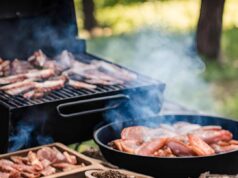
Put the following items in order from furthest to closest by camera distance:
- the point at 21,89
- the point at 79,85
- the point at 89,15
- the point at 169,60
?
1. the point at 89,15
2. the point at 169,60
3. the point at 79,85
4. the point at 21,89

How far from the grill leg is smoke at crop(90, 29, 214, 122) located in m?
4.81

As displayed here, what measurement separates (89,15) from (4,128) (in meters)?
10.1

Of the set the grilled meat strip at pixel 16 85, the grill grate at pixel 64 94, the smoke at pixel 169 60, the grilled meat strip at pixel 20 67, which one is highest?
the grilled meat strip at pixel 20 67

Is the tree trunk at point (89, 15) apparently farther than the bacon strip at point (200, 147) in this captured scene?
Yes

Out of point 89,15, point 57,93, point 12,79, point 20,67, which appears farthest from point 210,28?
point 57,93

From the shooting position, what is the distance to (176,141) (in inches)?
141

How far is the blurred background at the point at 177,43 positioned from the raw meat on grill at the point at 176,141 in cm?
387

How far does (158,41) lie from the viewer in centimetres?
1253

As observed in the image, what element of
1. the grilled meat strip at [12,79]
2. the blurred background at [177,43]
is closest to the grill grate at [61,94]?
the grilled meat strip at [12,79]

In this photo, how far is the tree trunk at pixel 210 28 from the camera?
384 inches

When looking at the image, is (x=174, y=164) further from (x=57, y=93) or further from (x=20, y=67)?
(x=20, y=67)

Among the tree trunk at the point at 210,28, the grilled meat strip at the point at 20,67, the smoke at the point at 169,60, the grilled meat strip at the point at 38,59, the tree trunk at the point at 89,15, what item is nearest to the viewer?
the grilled meat strip at the point at 20,67

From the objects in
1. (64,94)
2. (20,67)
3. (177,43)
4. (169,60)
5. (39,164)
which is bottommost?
(169,60)

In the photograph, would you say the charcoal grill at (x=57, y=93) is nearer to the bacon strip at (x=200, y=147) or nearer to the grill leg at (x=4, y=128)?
the grill leg at (x=4, y=128)
